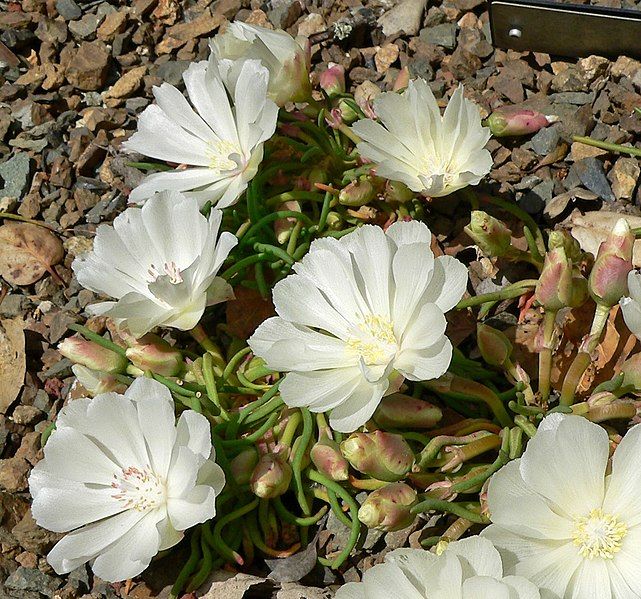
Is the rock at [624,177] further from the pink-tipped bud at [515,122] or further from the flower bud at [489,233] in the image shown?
the flower bud at [489,233]

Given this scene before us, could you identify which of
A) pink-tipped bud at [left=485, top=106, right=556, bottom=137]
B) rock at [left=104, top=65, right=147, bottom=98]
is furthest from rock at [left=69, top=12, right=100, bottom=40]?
pink-tipped bud at [left=485, top=106, right=556, bottom=137]

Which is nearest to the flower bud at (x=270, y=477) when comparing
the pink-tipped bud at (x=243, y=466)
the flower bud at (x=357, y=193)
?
the pink-tipped bud at (x=243, y=466)

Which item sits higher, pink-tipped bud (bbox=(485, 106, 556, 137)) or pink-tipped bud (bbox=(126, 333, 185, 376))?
pink-tipped bud (bbox=(485, 106, 556, 137))

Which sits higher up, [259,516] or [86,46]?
[86,46]

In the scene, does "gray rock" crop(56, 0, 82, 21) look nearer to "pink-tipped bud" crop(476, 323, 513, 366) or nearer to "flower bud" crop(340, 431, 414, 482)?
"pink-tipped bud" crop(476, 323, 513, 366)

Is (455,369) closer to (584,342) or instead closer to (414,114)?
(584,342)

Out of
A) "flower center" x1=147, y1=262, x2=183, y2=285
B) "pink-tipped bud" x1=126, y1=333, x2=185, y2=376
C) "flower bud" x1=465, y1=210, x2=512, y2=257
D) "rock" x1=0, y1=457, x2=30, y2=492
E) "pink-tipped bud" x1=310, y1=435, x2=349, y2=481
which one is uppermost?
"flower bud" x1=465, y1=210, x2=512, y2=257

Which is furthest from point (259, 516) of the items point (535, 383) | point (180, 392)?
point (535, 383)
